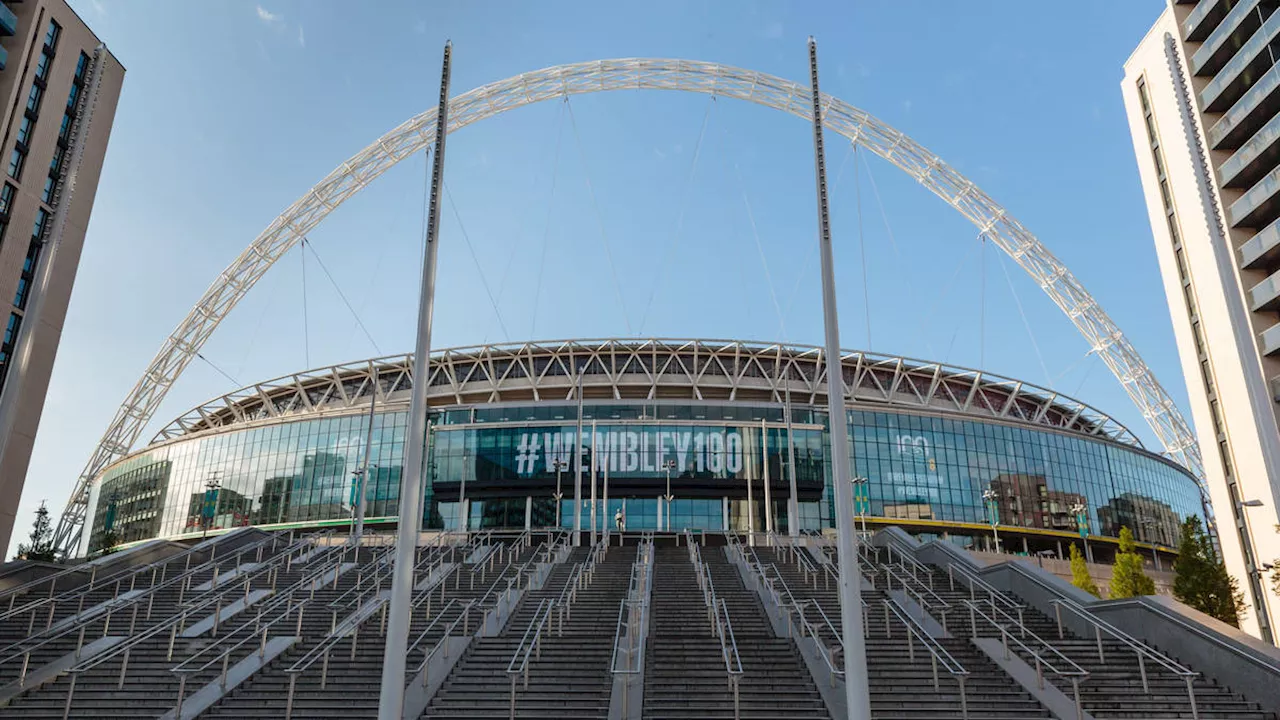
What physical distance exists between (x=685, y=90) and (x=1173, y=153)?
35022mm

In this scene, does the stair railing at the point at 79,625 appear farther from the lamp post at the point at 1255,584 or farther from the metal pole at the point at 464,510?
the lamp post at the point at 1255,584

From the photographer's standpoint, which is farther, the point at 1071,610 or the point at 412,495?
the point at 1071,610

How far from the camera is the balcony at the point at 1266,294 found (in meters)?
41.2

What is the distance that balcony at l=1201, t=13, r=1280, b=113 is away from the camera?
41628 mm

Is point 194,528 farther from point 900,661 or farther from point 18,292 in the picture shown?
point 900,661

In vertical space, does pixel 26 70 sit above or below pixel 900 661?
above

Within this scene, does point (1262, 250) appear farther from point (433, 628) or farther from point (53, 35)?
point (53, 35)

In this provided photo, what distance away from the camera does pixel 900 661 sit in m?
18.9

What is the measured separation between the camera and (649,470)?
202 ft

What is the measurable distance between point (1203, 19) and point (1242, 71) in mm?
4811

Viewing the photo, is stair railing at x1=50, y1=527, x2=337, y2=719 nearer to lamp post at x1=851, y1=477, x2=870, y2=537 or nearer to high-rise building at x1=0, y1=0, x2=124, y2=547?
→ high-rise building at x1=0, y1=0, x2=124, y2=547

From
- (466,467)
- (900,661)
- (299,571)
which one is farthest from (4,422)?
(466,467)

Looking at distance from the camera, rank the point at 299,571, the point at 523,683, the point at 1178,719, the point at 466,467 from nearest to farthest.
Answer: the point at 1178,719 < the point at 523,683 < the point at 299,571 < the point at 466,467

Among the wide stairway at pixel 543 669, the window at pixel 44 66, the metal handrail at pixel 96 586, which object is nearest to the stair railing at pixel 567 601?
the wide stairway at pixel 543 669
